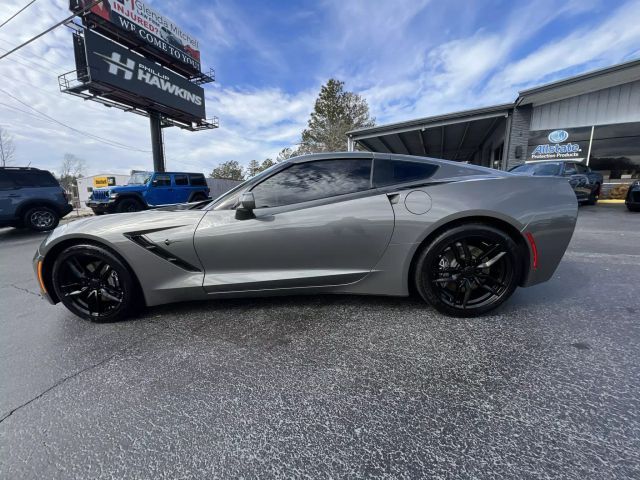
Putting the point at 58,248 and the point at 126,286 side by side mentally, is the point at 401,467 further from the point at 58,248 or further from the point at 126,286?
the point at 58,248

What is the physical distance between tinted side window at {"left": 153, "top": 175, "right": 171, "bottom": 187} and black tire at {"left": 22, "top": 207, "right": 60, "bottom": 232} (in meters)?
3.51

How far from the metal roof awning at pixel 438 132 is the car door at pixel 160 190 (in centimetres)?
864

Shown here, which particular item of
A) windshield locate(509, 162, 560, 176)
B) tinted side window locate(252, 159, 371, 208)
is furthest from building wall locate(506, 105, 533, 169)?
tinted side window locate(252, 159, 371, 208)

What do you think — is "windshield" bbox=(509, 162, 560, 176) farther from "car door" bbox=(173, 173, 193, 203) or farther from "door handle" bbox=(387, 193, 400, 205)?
"car door" bbox=(173, 173, 193, 203)

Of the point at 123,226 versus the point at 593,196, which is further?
the point at 593,196

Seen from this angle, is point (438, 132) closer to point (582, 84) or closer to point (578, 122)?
point (578, 122)

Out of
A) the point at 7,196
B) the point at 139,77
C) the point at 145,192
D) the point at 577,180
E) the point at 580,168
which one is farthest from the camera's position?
the point at 139,77

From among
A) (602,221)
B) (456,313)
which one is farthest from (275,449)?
(602,221)

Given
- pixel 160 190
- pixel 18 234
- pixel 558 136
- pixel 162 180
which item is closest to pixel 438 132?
pixel 558 136

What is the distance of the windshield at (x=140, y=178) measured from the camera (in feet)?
34.7

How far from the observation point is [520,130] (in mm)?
11055

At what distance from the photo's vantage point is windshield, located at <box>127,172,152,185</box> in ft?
34.7

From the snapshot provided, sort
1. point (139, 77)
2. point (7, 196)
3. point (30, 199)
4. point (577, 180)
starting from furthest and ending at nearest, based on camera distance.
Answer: point (139, 77), point (577, 180), point (30, 199), point (7, 196)

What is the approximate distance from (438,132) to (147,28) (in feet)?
60.0
